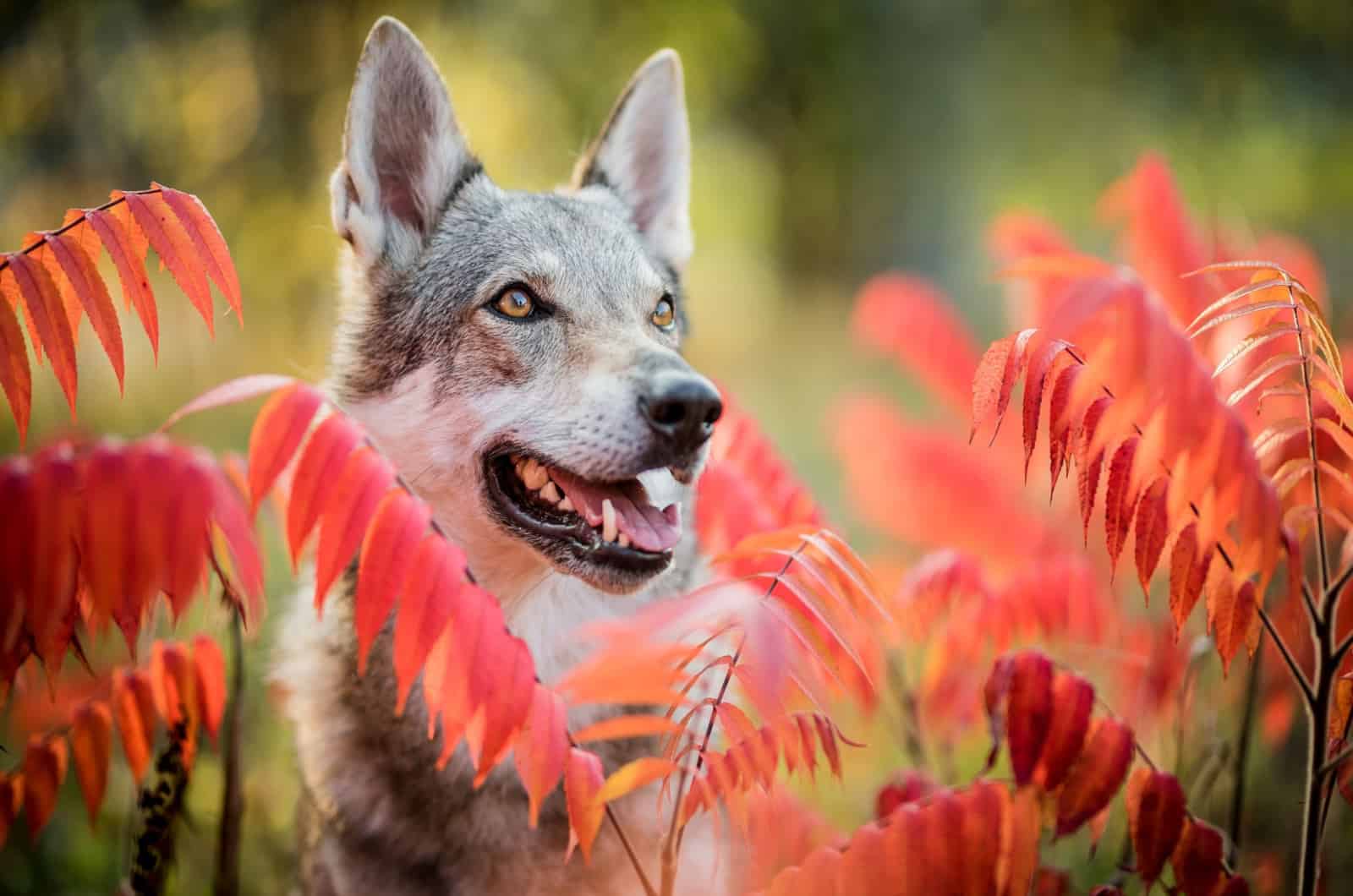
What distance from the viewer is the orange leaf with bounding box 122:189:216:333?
6.78 feet

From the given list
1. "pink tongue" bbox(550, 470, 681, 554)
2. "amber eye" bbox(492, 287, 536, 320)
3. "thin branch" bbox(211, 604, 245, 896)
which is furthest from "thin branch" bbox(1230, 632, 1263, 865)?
"thin branch" bbox(211, 604, 245, 896)

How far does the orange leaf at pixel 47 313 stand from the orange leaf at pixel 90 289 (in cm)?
5

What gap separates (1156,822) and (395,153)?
10.00ft

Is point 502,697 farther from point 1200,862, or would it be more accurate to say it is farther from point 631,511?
point 1200,862

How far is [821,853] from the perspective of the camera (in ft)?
6.59

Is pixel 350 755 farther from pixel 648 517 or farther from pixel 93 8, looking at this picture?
pixel 93 8

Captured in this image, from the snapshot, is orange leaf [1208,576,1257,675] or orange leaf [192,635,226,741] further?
orange leaf [192,635,226,741]

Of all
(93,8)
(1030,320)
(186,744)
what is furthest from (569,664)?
(93,8)

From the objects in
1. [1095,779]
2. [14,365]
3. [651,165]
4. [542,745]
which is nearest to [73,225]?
[14,365]

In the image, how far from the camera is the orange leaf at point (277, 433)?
166cm

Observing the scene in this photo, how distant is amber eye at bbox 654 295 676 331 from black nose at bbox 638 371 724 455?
813 millimetres

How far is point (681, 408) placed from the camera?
7.89 feet

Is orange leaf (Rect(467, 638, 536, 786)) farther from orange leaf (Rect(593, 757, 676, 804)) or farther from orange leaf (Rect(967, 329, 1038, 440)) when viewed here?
orange leaf (Rect(967, 329, 1038, 440))

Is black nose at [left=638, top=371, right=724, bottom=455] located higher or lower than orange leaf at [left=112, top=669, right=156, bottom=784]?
higher
